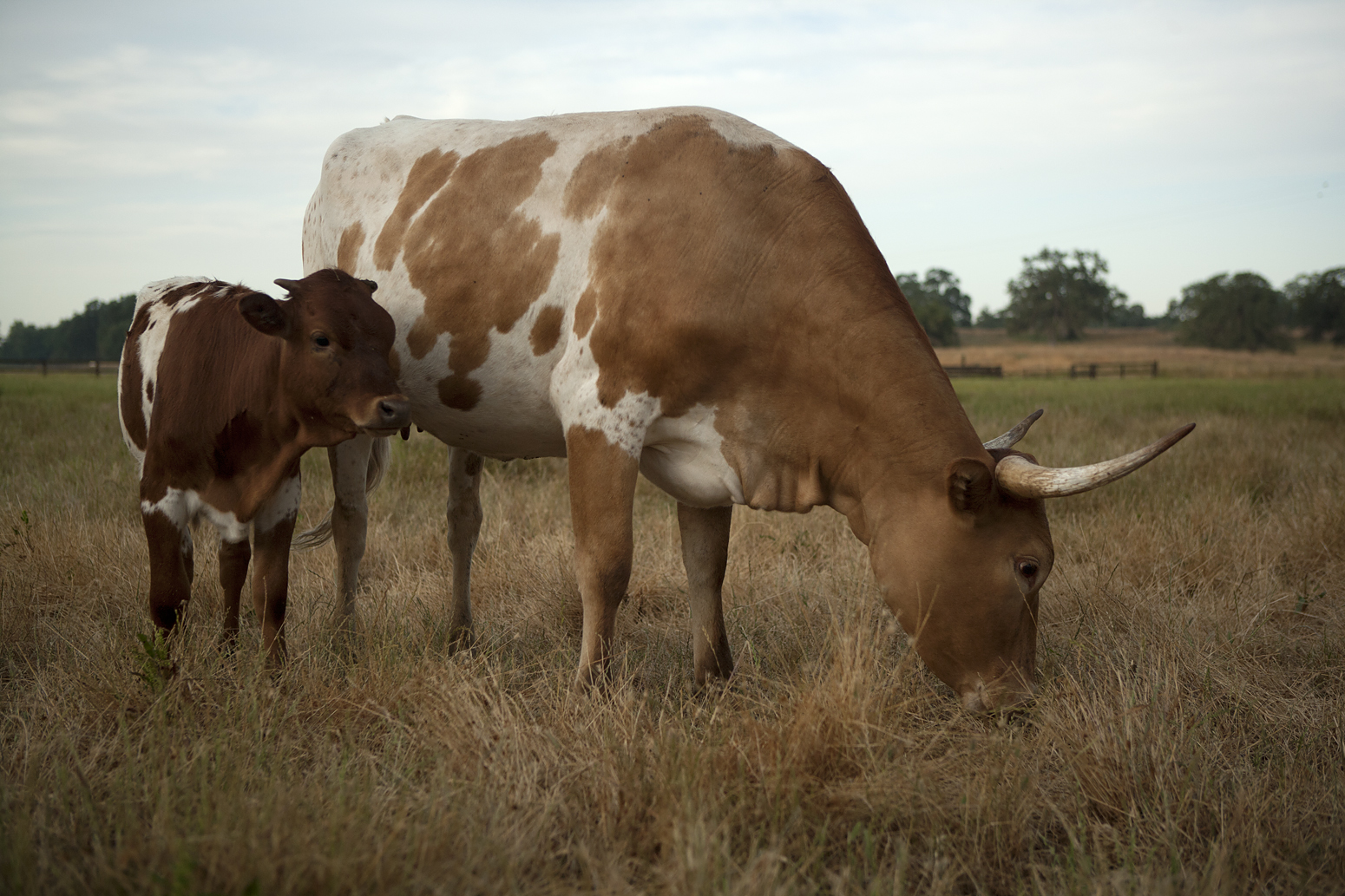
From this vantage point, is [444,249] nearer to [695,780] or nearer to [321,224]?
[321,224]

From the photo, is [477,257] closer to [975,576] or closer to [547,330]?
[547,330]

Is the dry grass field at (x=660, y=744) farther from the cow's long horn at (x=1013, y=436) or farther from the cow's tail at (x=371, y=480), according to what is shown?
the cow's long horn at (x=1013, y=436)

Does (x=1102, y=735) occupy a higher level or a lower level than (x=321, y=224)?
lower

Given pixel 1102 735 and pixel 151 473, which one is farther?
pixel 151 473

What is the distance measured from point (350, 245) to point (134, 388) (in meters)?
1.10

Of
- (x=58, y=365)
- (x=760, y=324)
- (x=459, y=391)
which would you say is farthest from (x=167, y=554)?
(x=58, y=365)

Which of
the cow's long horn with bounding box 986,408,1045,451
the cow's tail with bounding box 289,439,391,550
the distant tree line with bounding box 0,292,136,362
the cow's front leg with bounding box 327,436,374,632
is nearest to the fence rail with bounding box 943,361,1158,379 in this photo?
the cow's tail with bounding box 289,439,391,550

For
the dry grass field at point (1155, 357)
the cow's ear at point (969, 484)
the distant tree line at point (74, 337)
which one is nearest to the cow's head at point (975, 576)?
the cow's ear at point (969, 484)

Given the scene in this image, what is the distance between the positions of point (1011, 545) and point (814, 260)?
1.25 meters

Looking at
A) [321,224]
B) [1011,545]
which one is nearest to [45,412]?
[321,224]

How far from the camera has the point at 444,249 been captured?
12.6 ft

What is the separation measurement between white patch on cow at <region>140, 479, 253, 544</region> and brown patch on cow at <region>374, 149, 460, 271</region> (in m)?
1.23

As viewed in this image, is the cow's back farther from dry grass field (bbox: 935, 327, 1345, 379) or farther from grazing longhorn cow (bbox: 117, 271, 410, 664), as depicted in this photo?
dry grass field (bbox: 935, 327, 1345, 379)

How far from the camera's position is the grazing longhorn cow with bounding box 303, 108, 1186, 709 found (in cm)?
330
